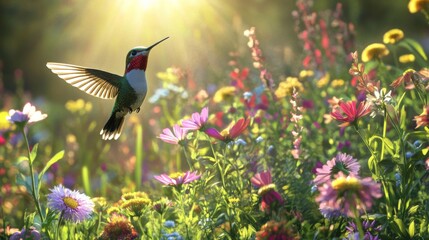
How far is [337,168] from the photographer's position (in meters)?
1.86

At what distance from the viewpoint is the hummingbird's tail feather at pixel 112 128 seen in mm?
2230

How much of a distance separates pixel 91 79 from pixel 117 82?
9 cm

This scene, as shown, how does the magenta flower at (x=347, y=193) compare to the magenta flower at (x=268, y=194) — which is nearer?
the magenta flower at (x=347, y=193)

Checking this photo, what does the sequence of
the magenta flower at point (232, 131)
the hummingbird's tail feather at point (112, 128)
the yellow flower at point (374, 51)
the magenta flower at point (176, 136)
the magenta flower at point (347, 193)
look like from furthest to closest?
the yellow flower at point (374, 51) < the hummingbird's tail feather at point (112, 128) < the magenta flower at point (176, 136) < the magenta flower at point (232, 131) < the magenta flower at point (347, 193)

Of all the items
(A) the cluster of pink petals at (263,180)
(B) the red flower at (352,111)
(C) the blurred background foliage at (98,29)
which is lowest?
(A) the cluster of pink petals at (263,180)

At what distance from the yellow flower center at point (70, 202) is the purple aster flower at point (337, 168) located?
723 millimetres

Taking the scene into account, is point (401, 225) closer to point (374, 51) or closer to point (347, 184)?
point (347, 184)

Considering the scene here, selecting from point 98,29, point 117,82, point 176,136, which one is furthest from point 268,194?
point 98,29

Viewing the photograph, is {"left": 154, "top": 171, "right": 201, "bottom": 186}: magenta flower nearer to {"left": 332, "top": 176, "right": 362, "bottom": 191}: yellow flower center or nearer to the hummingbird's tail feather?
the hummingbird's tail feather

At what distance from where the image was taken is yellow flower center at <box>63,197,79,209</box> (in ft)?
6.46

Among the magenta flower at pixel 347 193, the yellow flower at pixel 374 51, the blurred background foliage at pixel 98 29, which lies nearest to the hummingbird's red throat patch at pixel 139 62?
the magenta flower at pixel 347 193

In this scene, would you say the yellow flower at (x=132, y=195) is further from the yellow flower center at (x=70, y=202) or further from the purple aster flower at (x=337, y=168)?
the purple aster flower at (x=337, y=168)

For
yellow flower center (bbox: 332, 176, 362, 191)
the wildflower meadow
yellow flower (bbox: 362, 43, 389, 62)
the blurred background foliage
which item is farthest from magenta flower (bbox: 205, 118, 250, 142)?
the blurred background foliage

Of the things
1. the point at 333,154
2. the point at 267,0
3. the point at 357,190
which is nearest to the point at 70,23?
the point at 267,0
